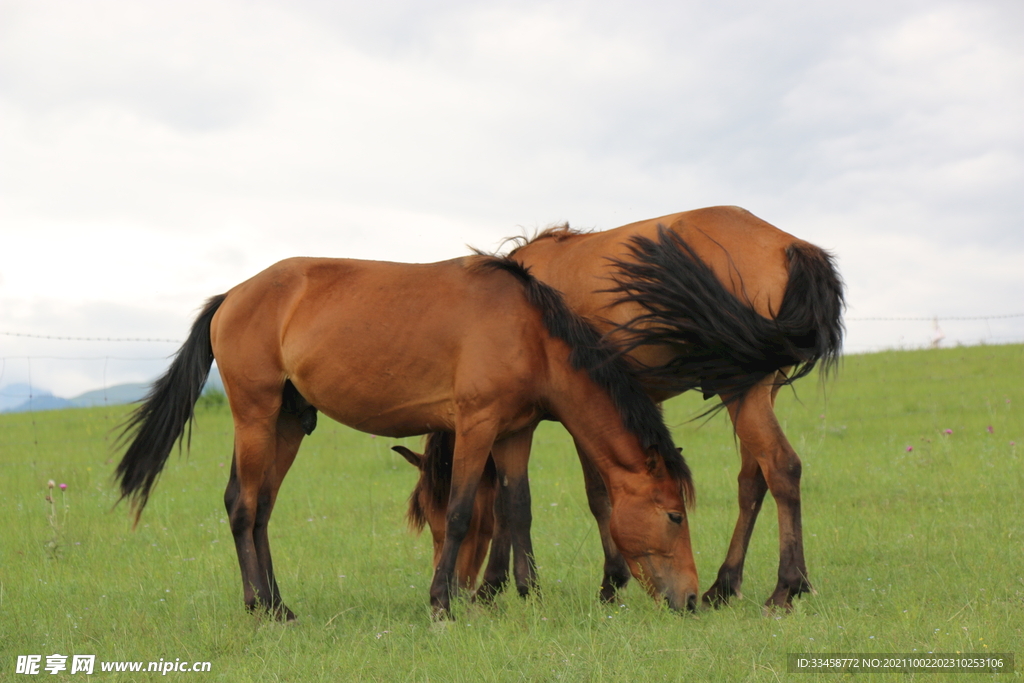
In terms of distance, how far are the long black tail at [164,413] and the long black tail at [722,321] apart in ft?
9.98

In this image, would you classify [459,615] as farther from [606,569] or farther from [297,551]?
[297,551]

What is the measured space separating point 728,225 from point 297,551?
4.56m

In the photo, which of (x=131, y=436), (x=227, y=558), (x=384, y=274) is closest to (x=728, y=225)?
(x=384, y=274)

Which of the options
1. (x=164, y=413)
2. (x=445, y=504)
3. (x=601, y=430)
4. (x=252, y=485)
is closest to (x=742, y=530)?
(x=601, y=430)

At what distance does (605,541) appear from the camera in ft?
17.1

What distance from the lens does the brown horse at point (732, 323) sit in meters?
4.52

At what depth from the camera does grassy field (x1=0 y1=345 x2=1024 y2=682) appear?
373cm

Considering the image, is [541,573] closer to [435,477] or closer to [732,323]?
[435,477]

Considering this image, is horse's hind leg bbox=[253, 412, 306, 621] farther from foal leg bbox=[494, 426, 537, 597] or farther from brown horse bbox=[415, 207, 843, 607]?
foal leg bbox=[494, 426, 537, 597]

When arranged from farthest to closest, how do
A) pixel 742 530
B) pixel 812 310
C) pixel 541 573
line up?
pixel 541 573 → pixel 742 530 → pixel 812 310

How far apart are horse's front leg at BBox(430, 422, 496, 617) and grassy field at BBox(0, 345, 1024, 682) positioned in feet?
0.51

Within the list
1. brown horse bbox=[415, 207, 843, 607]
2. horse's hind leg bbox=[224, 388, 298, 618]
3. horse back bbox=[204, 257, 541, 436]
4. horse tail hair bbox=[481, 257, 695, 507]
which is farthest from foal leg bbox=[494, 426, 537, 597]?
horse's hind leg bbox=[224, 388, 298, 618]

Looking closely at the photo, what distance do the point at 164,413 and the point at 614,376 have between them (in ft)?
10.7

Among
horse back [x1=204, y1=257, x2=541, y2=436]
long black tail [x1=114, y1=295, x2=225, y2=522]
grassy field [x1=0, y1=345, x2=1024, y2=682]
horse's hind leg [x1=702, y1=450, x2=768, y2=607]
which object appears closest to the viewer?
grassy field [x1=0, y1=345, x2=1024, y2=682]
